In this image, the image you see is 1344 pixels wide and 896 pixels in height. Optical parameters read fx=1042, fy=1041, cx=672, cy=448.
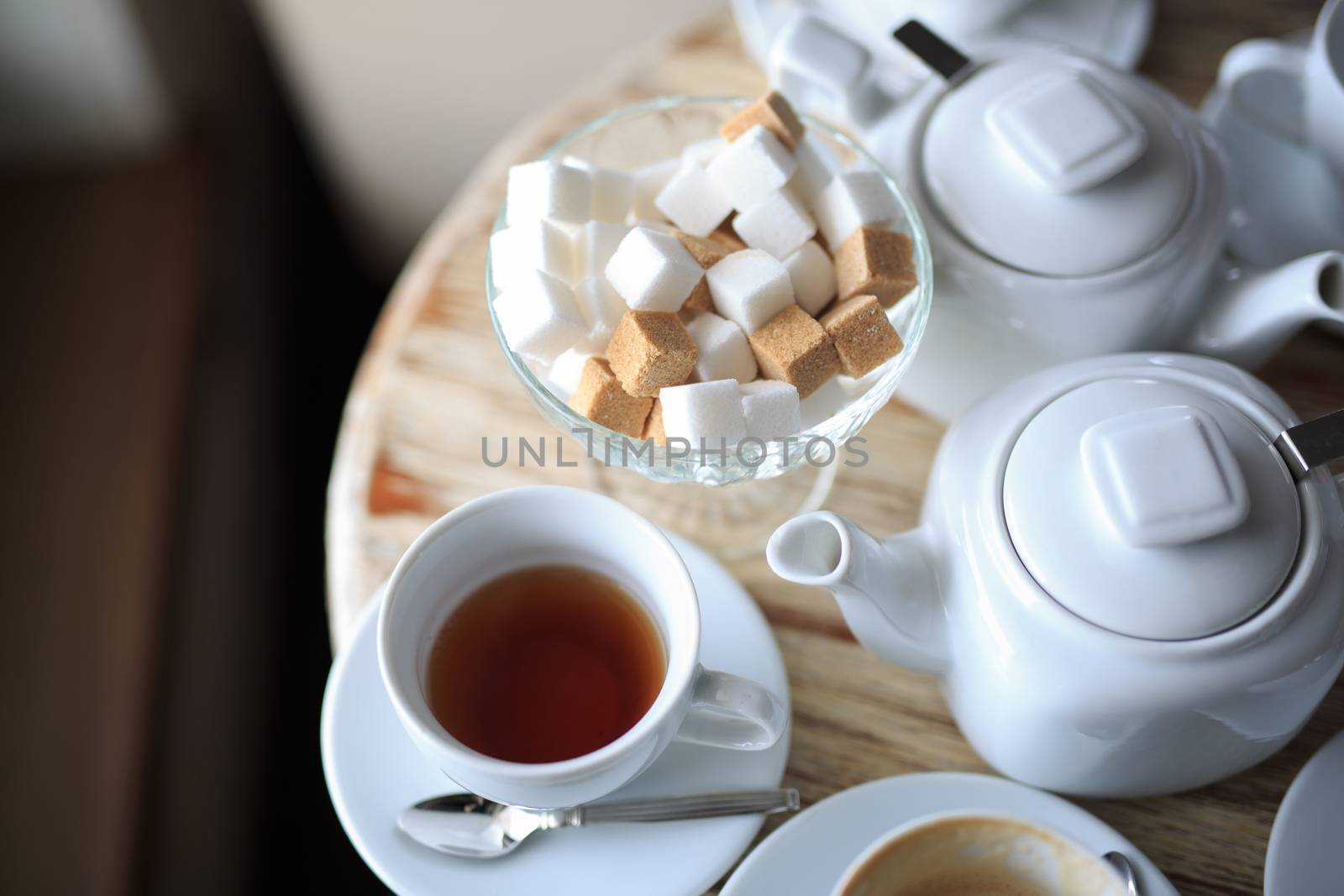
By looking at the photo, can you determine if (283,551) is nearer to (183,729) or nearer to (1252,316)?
(183,729)

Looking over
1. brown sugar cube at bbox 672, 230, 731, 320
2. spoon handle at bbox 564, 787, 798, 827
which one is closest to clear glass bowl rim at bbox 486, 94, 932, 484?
brown sugar cube at bbox 672, 230, 731, 320

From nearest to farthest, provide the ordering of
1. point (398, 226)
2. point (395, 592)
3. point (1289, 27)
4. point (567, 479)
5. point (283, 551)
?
point (395, 592) → point (567, 479) → point (1289, 27) → point (283, 551) → point (398, 226)

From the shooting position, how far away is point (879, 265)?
0.73 meters

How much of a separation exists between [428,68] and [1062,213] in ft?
3.88

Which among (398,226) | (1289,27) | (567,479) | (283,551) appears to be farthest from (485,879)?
(398,226)

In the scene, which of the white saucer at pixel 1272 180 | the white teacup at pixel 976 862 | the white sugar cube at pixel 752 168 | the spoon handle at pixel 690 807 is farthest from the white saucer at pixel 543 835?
the white saucer at pixel 1272 180

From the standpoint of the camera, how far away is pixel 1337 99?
0.82 meters

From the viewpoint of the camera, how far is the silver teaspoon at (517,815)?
0.70 m

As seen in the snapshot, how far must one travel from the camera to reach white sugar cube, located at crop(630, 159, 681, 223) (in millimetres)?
825

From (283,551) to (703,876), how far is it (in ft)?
3.72

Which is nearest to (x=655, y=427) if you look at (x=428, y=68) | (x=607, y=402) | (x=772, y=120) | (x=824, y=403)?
(x=607, y=402)

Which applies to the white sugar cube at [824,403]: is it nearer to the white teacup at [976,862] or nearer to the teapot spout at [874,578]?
the teapot spout at [874,578]

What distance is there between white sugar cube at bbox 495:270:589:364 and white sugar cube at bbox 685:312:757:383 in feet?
0.27

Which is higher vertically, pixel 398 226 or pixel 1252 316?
pixel 1252 316
